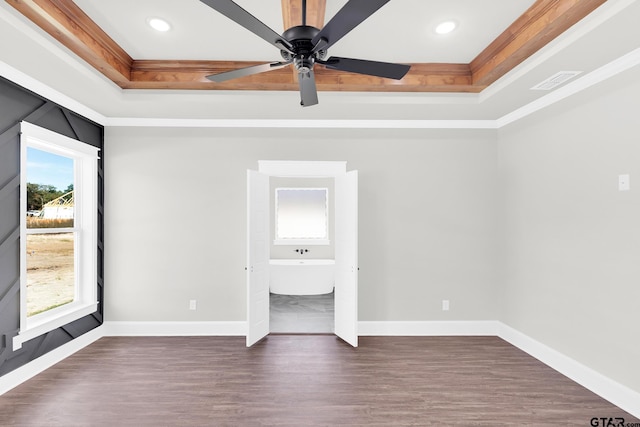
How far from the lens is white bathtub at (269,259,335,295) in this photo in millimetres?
5820

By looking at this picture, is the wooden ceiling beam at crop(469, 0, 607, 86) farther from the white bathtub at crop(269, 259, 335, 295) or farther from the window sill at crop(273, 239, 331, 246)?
the window sill at crop(273, 239, 331, 246)

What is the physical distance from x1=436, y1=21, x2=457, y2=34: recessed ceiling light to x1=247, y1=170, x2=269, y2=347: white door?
225cm

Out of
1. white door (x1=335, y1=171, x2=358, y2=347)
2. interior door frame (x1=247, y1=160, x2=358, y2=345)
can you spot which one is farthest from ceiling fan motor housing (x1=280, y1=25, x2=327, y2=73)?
interior door frame (x1=247, y1=160, x2=358, y2=345)

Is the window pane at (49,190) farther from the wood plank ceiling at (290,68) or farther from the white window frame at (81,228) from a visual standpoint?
the wood plank ceiling at (290,68)

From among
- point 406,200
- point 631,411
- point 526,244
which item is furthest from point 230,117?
point 631,411

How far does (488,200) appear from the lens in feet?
13.2

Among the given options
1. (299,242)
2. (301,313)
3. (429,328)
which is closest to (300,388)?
(429,328)

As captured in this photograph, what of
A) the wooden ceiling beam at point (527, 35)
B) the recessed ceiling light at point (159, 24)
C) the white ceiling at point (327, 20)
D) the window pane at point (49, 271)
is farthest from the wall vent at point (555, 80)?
the window pane at point (49, 271)

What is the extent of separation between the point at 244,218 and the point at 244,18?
2.71m

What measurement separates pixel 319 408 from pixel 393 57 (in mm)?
2974

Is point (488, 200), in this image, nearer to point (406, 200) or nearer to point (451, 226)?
point (451, 226)

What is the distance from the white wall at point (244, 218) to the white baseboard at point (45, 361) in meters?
0.31

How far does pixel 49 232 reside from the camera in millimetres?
3248

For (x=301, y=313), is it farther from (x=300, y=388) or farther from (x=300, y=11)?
(x=300, y=11)
